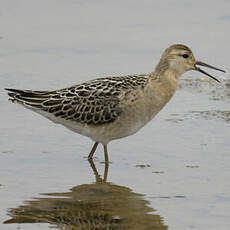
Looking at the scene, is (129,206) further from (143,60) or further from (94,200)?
(143,60)

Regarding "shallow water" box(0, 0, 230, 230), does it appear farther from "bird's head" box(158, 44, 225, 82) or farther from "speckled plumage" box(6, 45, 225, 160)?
"bird's head" box(158, 44, 225, 82)

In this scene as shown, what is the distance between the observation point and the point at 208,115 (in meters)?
12.5

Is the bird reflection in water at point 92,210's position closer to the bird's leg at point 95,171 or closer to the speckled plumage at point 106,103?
the bird's leg at point 95,171

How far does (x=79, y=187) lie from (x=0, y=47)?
5.66 meters

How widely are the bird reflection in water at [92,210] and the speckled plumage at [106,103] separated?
41.1 inches

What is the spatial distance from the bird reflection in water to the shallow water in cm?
1

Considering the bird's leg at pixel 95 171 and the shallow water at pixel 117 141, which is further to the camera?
the bird's leg at pixel 95 171

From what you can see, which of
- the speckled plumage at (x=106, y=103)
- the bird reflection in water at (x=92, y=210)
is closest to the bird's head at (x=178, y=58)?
the speckled plumage at (x=106, y=103)

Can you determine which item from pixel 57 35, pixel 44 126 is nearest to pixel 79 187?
pixel 44 126

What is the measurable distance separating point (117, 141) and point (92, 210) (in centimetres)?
275

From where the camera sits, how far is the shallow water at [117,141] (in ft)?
31.1

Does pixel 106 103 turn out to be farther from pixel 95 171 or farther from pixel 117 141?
pixel 117 141

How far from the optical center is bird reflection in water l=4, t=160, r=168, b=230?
9.07 m

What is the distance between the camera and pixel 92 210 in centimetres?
946
